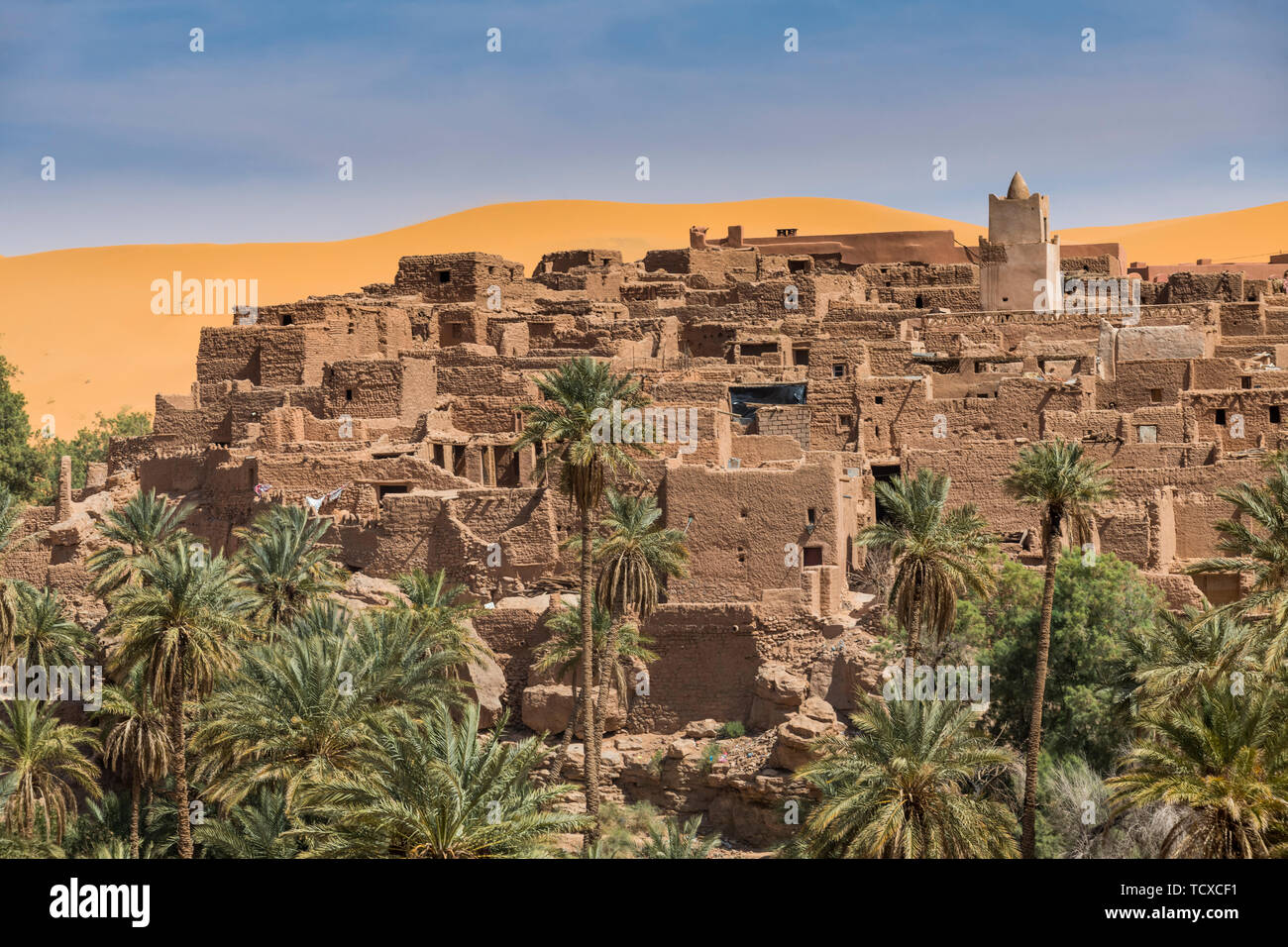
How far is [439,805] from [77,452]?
4742 cm

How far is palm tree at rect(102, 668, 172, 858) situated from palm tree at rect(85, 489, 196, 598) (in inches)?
115

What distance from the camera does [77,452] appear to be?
6100cm

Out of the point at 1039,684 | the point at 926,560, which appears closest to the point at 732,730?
the point at 926,560

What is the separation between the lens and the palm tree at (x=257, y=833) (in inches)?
975

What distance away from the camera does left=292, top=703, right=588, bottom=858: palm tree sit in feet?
57.4

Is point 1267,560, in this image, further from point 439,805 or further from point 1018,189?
point 1018,189

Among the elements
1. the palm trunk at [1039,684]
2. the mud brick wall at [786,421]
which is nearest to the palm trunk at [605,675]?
the palm trunk at [1039,684]

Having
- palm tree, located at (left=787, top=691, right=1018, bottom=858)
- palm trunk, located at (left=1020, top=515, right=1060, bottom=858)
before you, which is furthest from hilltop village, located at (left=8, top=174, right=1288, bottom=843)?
palm tree, located at (left=787, top=691, right=1018, bottom=858)

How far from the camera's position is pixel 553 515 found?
31.6 meters

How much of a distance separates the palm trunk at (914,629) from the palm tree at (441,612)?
7.48m

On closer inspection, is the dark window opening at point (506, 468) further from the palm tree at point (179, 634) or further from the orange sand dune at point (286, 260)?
the orange sand dune at point (286, 260)

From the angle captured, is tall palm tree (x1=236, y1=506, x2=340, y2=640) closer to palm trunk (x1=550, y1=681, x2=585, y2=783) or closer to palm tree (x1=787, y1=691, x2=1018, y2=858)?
palm trunk (x1=550, y1=681, x2=585, y2=783)

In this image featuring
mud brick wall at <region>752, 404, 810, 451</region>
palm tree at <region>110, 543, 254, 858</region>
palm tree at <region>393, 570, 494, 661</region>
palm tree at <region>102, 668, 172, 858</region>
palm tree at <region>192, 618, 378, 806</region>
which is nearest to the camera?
palm tree at <region>192, 618, 378, 806</region>

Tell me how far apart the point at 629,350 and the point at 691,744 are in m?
14.6
